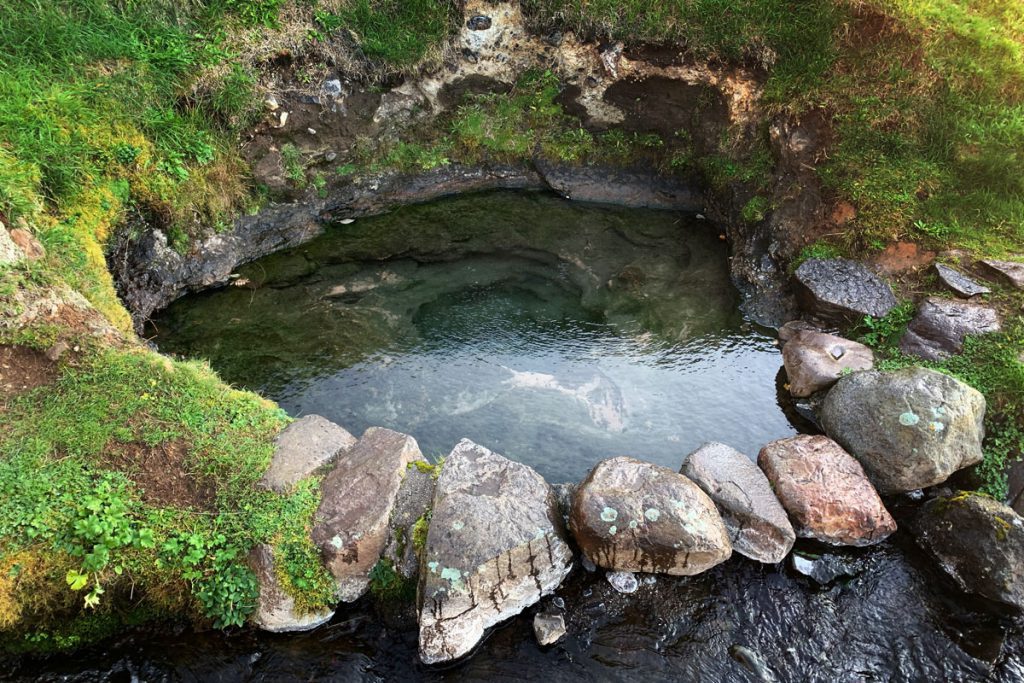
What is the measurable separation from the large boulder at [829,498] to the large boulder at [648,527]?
85 cm

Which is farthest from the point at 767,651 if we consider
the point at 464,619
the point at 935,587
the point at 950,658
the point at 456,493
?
the point at 456,493

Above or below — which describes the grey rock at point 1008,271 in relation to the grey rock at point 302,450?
above

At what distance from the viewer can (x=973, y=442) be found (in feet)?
19.3

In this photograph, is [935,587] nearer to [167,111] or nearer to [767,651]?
[767,651]

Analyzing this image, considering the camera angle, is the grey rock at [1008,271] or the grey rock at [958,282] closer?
the grey rock at [1008,271]

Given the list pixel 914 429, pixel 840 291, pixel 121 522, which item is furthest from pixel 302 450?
pixel 840 291

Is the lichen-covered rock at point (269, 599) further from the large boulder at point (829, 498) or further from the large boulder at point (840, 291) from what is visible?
the large boulder at point (840, 291)

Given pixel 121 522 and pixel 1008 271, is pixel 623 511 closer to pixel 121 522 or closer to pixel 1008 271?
pixel 121 522

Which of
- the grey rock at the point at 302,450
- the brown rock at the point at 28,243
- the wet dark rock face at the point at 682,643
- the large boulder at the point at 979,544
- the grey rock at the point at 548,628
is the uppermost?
the brown rock at the point at 28,243

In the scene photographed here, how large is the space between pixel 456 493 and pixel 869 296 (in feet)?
20.2

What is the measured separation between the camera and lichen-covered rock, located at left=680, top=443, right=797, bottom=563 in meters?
5.29

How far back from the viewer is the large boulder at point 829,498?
5.47m

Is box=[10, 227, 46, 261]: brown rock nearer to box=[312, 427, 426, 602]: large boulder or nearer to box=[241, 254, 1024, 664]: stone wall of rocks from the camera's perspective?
box=[241, 254, 1024, 664]: stone wall of rocks

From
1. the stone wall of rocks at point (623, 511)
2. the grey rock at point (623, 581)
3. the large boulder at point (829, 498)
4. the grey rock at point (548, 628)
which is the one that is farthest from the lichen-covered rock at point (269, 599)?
the large boulder at point (829, 498)
